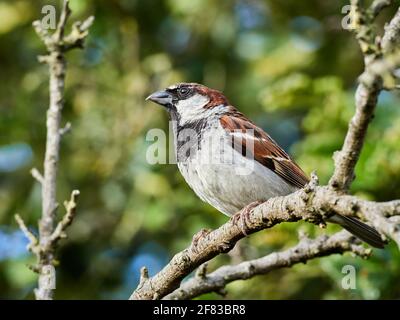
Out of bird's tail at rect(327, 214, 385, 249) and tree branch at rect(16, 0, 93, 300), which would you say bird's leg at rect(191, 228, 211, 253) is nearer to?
tree branch at rect(16, 0, 93, 300)

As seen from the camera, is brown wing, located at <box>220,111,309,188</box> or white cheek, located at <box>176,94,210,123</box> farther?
white cheek, located at <box>176,94,210,123</box>

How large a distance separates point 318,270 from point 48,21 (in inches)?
88.2

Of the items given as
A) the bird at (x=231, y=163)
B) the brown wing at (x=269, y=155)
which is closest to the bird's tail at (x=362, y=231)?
the bird at (x=231, y=163)

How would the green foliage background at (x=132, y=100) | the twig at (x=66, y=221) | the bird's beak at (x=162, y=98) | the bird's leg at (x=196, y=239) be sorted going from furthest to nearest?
the green foliage background at (x=132, y=100) < the bird's beak at (x=162, y=98) < the twig at (x=66, y=221) < the bird's leg at (x=196, y=239)

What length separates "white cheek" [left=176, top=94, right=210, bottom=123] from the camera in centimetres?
449

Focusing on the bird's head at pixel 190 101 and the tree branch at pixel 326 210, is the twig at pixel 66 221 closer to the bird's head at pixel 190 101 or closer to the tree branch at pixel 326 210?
the tree branch at pixel 326 210

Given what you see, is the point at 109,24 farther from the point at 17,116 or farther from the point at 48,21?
the point at 48,21

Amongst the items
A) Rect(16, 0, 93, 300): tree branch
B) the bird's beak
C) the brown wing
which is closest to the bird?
the brown wing

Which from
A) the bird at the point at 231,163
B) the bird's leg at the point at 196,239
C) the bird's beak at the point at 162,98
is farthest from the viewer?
the bird's beak at the point at 162,98

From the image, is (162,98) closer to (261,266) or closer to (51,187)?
(51,187)

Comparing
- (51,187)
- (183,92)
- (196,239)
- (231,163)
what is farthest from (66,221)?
(183,92)

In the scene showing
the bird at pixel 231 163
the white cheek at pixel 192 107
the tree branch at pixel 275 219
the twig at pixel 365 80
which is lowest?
the tree branch at pixel 275 219

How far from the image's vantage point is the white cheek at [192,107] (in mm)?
4488
